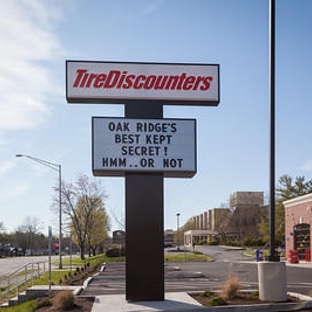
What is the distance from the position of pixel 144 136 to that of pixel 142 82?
162 centimetres

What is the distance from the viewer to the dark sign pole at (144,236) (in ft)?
47.1

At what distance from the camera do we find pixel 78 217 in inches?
2361

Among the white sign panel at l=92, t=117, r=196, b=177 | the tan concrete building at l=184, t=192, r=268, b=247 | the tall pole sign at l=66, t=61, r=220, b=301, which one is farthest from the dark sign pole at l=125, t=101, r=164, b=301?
the tan concrete building at l=184, t=192, r=268, b=247

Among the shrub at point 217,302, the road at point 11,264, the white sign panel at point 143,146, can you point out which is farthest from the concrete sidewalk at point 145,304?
the road at point 11,264

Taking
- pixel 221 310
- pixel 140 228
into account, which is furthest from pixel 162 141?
pixel 221 310

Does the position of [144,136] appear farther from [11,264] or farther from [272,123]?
[11,264]

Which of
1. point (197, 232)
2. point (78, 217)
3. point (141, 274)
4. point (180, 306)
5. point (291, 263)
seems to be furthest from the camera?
point (197, 232)

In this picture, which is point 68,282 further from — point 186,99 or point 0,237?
point 0,237

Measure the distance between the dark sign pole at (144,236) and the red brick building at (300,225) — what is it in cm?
2653

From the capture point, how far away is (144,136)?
1458cm

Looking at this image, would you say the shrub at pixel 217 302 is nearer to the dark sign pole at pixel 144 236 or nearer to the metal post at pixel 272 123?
the metal post at pixel 272 123

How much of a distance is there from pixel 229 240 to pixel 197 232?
2028cm

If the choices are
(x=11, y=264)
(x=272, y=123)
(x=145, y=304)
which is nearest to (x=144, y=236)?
(x=145, y=304)

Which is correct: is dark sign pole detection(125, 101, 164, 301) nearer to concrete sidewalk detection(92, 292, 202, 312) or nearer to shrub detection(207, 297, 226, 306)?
concrete sidewalk detection(92, 292, 202, 312)
